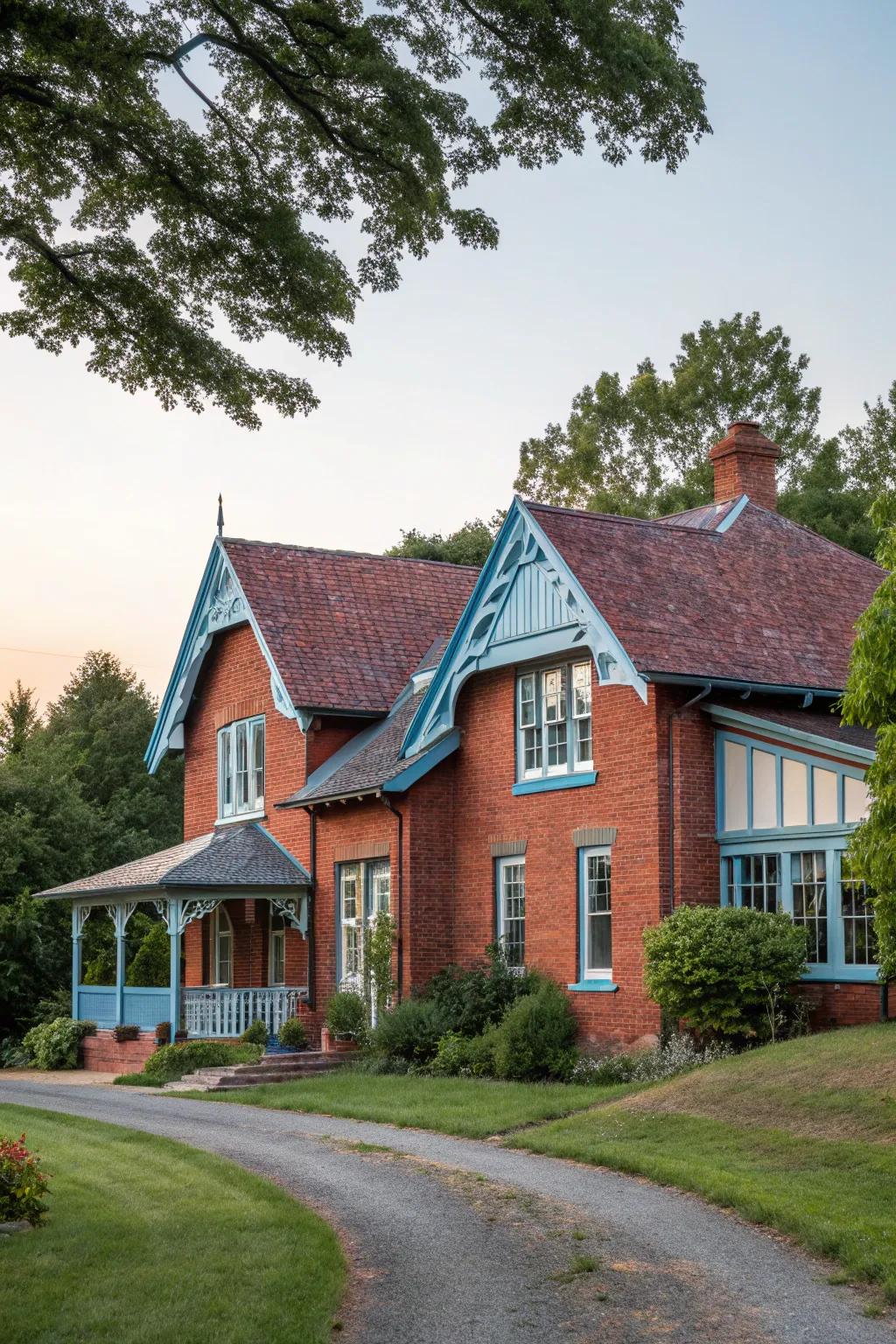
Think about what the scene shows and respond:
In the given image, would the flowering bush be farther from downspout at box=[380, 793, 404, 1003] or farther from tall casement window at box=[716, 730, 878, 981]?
downspout at box=[380, 793, 404, 1003]

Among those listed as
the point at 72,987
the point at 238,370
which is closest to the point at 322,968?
the point at 72,987

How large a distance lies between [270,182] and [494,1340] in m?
9.89

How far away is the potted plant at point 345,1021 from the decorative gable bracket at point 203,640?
5643 millimetres

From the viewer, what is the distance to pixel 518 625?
2430 cm

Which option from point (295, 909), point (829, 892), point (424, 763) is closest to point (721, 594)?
point (424, 763)

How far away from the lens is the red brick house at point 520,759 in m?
21.3

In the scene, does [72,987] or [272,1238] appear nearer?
[272,1238]

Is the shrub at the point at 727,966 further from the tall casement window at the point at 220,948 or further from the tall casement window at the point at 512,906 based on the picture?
the tall casement window at the point at 220,948

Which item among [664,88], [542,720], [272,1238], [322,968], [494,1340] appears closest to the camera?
[494,1340]

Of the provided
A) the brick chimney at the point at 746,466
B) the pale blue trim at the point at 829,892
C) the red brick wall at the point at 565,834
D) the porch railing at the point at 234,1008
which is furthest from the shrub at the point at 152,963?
the pale blue trim at the point at 829,892

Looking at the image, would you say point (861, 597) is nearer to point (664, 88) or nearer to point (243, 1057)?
A: point (243, 1057)

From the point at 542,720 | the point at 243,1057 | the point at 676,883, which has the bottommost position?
the point at 243,1057

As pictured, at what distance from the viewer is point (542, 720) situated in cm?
2425

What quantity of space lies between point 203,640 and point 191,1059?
10002 millimetres
